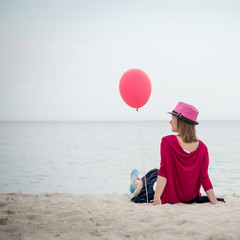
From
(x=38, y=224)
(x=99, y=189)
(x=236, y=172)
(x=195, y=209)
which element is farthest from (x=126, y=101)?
(x=236, y=172)

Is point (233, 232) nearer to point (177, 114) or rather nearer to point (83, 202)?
point (177, 114)

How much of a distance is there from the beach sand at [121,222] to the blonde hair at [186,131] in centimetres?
96

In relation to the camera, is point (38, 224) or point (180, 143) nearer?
point (38, 224)

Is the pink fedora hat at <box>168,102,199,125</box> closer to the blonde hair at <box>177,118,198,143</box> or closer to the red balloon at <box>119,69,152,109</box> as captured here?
the blonde hair at <box>177,118,198,143</box>

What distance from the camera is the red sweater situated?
4227 mm

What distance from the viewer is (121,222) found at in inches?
134

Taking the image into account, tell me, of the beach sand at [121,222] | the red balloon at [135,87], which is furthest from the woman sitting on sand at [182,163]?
the red balloon at [135,87]

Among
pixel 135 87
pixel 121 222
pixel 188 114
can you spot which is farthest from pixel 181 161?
pixel 135 87

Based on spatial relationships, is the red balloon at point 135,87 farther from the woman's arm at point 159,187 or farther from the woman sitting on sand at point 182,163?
the woman's arm at point 159,187

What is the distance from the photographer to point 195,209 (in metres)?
3.88

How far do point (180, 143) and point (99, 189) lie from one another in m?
5.21

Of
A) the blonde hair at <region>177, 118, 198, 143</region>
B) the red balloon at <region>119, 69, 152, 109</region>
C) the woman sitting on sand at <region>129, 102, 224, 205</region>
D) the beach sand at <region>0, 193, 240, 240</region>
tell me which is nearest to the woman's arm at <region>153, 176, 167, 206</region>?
the woman sitting on sand at <region>129, 102, 224, 205</region>

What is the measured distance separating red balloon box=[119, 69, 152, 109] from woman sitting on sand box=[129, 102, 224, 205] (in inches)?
40.0

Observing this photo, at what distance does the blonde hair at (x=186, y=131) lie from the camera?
14.0 ft
